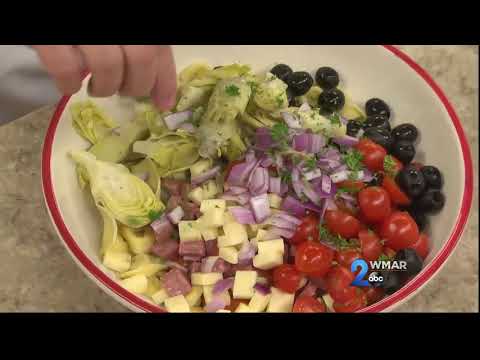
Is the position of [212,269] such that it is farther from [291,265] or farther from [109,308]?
[109,308]

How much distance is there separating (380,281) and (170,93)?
602 mm

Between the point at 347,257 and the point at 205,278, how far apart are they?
315mm

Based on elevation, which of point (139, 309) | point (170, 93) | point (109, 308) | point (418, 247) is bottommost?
point (109, 308)

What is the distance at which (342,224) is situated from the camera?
52.7 inches

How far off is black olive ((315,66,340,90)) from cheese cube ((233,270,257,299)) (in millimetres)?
569

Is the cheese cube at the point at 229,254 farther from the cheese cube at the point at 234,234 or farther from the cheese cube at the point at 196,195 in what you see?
the cheese cube at the point at 196,195

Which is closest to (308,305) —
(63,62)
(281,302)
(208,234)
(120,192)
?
(281,302)

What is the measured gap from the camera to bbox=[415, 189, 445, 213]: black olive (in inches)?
53.7

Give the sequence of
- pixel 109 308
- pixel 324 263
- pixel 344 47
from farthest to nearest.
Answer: pixel 344 47, pixel 109 308, pixel 324 263

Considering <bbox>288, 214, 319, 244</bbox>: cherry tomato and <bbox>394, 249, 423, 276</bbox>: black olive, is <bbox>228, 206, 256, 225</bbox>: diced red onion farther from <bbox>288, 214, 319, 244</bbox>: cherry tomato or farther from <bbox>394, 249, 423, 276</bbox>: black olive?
<bbox>394, 249, 423, 276</bbox>: black olive

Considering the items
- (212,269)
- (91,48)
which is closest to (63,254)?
(212,269)

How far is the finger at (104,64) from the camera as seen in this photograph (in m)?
0.95

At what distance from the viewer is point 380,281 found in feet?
4.28

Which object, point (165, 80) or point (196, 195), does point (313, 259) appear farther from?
point (165, 80)
